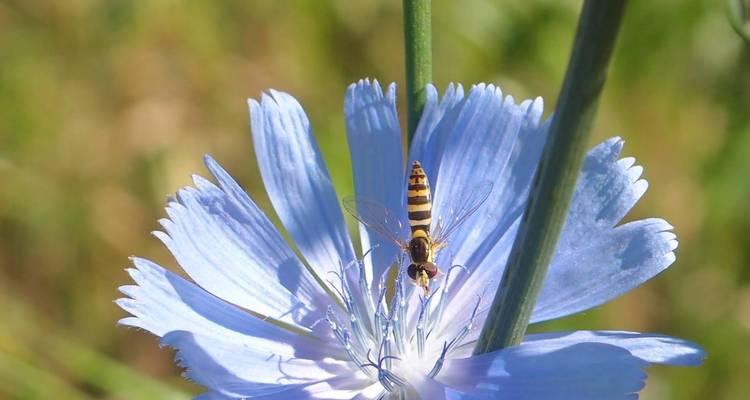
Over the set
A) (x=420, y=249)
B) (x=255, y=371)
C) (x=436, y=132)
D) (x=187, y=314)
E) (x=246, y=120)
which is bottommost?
(x=255, y=371)

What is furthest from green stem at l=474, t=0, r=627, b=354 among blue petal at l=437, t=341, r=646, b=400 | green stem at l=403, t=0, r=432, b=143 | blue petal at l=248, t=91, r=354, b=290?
blue petal at l=248, t=91, r=354, b=290

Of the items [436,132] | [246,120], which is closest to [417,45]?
[436,132]

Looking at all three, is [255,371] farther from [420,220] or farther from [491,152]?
[491,152]

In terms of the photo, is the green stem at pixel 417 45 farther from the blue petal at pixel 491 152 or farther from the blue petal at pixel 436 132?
the blue petal at pixel 491 152

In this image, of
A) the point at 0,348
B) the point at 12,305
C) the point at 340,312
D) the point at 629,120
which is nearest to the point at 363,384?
the point at 340,312

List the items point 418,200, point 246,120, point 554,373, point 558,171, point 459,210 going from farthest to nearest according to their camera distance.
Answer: point 246,120, point 459,210, point 418,200, point 554,373, point 558,171

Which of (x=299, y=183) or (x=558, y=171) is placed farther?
(x=299, y=183)

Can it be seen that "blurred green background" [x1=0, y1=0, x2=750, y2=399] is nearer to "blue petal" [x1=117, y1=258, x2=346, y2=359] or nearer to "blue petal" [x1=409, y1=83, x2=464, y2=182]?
"blue petal" [x1=409, y1=83, x2=464, y2=182]

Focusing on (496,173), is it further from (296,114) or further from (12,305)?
(12,305)
